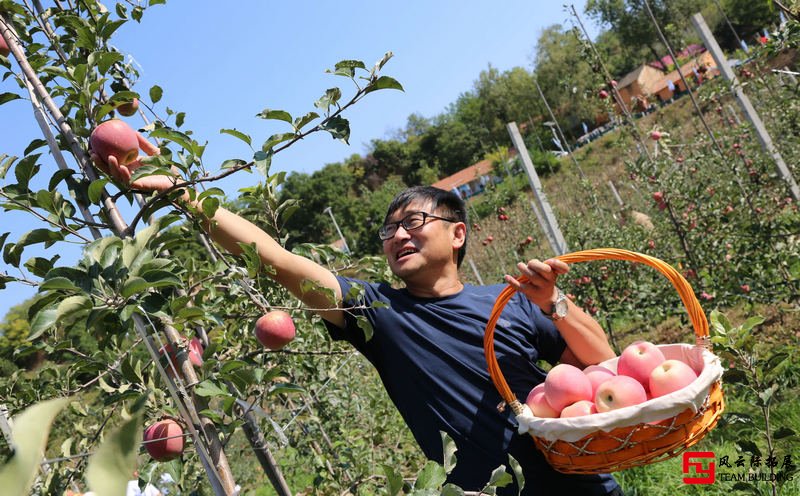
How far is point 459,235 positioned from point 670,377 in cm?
81

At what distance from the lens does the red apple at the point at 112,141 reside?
3.84 ft

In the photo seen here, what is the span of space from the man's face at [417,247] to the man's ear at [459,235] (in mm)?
100

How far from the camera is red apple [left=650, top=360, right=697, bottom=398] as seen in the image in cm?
138

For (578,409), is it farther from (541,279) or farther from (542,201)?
(542,201)

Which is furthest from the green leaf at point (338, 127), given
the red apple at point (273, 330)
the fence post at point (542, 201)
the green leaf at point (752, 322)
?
the fence post at point (542, 201)

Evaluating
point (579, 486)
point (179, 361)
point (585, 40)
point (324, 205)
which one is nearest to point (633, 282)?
point (585, 40)

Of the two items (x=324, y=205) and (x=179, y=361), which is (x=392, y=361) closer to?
(x=179, y=361)

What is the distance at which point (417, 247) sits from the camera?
1.80 meters

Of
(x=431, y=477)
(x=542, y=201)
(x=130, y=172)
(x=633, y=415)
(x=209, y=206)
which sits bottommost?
(x=633, y=415)

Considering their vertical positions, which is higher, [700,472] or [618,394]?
[618,394]

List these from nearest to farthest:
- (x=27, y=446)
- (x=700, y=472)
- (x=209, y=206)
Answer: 1. (x=27, y=446)
2. (x=209, y=206)
3. (x=700, y=472)

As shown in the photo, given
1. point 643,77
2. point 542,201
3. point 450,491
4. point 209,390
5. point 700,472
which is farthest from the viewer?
point 643,77

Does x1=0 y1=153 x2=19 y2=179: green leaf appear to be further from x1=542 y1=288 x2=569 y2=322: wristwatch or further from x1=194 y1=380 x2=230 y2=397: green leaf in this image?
x1=542 y1=288 x2=569 y2=322: wristwatch

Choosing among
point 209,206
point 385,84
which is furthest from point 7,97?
point 385,84
